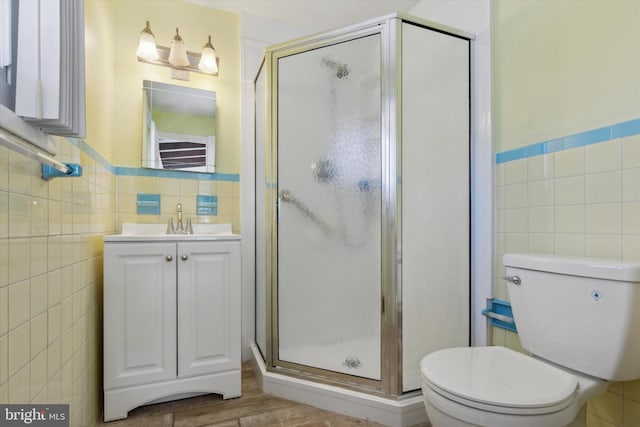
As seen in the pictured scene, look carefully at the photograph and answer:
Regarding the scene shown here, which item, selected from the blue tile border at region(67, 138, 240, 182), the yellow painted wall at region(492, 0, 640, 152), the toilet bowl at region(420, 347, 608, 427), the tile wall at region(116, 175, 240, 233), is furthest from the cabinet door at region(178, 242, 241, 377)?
the yellow painted wall at region(492, 0, 640, 152)

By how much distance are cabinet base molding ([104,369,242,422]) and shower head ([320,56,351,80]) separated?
5.26ft

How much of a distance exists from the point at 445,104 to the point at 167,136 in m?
1.63

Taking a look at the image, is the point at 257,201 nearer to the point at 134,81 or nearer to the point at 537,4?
the point at 134,81

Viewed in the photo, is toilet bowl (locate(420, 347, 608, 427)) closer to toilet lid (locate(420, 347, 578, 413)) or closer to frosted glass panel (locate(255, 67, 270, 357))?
toilet lid (locate(420, 347, 578, 413))

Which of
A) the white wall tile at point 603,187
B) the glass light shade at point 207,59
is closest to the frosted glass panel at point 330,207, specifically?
the glass light shade at point 207,59

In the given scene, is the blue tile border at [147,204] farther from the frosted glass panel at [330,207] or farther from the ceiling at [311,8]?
the ceiling at [311,8]

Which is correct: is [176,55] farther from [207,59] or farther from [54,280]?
[54,280]

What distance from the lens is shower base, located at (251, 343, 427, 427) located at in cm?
145

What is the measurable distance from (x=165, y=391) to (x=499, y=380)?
1452mm

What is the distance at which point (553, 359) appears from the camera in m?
1.14

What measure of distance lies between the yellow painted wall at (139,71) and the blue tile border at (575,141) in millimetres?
1601

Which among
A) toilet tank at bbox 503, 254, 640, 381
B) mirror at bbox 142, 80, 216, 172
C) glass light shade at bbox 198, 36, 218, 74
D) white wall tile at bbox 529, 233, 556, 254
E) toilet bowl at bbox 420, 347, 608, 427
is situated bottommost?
toilet bowl at bbox 420, 347, 608, 427

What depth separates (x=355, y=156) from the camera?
161cm

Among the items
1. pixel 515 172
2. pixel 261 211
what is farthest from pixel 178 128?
pixel 515 172
